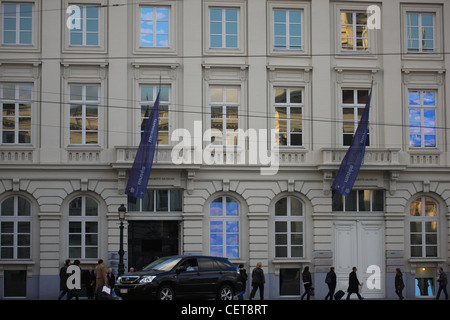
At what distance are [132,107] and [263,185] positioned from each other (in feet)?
22.9

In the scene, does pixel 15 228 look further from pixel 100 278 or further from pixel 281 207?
pixel 281 207

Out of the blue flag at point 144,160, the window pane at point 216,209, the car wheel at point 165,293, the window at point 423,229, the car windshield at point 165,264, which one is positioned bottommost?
the car wheel at point 165,293

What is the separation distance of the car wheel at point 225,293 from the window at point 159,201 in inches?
343

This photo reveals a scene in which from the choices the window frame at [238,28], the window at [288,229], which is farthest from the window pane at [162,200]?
the window frame at [238,28]

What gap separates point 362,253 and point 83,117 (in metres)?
14.3

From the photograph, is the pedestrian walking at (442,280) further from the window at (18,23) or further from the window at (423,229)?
the window at (18,23)

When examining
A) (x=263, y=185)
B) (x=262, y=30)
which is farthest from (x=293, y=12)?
(x=263, y=185)

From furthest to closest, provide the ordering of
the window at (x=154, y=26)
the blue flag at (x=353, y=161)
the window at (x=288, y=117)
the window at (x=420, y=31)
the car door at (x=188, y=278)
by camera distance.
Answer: the window at (x=420, y=31)
the window at (x=288, y=117)
the window at (x=154, y=26)
the blue flag at (x=353, y=161)
the car door at (x=188, y=278)

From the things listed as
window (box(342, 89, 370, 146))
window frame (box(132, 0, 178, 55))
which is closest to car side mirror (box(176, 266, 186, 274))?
window frame (box(132, 0, 178, 55))

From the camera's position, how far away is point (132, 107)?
37.1 metres

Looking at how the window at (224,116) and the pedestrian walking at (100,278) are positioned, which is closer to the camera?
the pedestrian walking at (100,278)

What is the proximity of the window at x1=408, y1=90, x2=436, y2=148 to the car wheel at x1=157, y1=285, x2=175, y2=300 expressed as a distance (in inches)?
633

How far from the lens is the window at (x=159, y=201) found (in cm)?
3703

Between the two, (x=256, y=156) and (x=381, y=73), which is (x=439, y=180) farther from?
(x=256, y=156)
